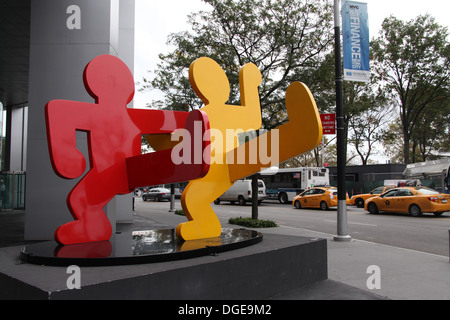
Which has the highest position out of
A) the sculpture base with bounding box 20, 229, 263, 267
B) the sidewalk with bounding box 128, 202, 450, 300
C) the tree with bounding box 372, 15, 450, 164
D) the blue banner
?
the tree with bounding box 372, 15, 450, 164

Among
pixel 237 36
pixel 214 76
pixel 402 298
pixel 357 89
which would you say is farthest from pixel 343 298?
pixel 357 89

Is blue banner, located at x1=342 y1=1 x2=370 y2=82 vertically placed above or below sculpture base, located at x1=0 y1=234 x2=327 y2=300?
above

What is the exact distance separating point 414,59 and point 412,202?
18.5 metres

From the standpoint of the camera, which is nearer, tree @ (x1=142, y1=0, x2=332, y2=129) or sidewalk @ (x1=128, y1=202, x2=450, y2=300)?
sidewalk @ (x1=128, y1=202, x2=450, y2=300)

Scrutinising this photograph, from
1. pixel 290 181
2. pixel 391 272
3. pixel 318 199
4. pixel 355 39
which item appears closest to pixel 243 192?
pixel 290 181

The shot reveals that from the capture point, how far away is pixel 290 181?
3070cm

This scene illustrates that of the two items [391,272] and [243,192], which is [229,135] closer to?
[391,272]

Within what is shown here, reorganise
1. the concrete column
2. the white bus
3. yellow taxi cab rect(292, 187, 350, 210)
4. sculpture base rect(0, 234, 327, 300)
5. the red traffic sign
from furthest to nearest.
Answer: the white bus → yellow taxi cab rect(292, 187, 350, 210) → the red traffic sign → the concrete column → sculpture base rect(0, 234, 327, 300)

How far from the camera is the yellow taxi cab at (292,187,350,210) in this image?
77.5 ft

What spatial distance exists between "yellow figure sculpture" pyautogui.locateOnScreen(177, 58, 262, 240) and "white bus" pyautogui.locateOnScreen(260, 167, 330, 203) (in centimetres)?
2208

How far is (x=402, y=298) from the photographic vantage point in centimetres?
543

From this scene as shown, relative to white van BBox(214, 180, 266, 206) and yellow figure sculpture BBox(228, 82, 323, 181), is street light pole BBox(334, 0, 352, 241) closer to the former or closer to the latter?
yellow figure sculpture BBox(228, 82, 323, 181)

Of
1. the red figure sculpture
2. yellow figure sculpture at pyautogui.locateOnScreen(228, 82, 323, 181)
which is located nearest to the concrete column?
the red figure sculpture
